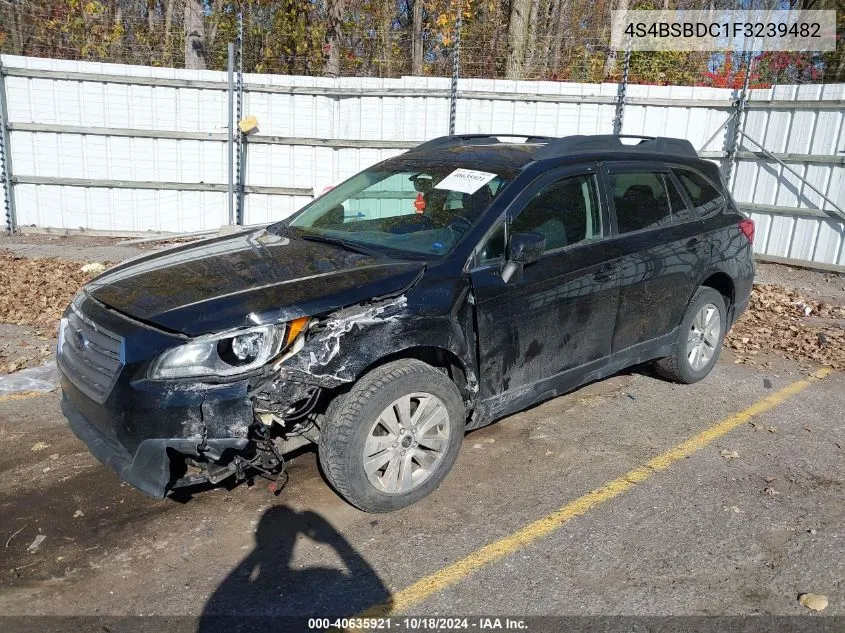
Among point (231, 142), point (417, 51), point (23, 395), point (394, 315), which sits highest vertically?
point (417, 51)

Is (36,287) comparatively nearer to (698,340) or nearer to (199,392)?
(199,392)

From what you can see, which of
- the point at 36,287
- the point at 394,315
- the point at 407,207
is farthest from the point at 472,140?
the point at 36,287

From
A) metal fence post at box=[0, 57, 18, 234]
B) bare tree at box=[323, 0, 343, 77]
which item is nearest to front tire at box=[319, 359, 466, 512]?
metal fence post at box=[0, 57, 18, 234]

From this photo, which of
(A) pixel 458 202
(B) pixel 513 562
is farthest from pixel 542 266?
(B) pixel 513 562

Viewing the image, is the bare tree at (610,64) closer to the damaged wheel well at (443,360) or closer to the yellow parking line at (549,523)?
the yellow parking line at (549,523)

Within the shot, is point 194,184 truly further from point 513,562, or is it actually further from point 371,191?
point 513,562

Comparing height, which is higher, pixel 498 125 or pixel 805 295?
pixel 498 125

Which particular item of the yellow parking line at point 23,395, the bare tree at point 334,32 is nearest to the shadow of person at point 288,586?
the yellow parking line at point 23,395

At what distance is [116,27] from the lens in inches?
578

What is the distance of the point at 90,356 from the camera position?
3408mm

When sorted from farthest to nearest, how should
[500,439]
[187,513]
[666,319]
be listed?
[666,319] < [500,439] < [187,513]

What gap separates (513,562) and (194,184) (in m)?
9.12

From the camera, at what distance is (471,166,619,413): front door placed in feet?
12.7

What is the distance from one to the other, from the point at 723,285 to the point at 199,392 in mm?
4290
